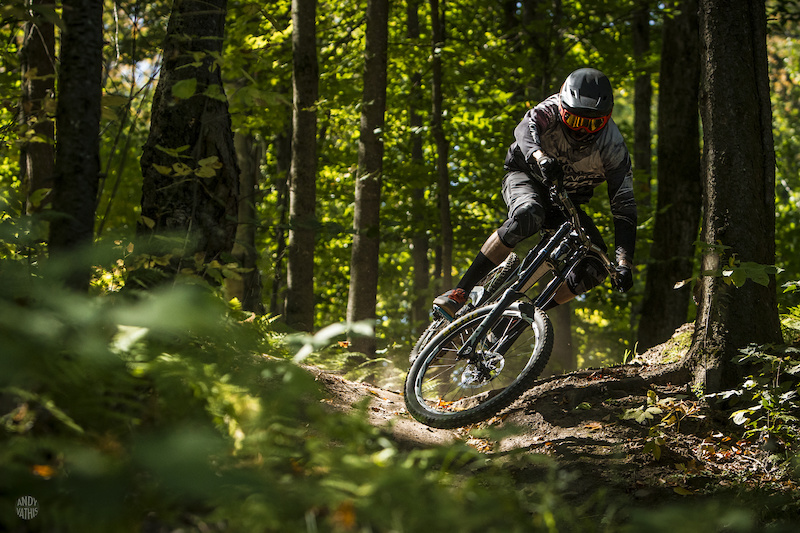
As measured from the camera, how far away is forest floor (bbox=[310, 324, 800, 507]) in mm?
3402

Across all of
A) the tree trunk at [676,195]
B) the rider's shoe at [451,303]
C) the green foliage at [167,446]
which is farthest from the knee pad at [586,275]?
the tree trunk at [676,195]

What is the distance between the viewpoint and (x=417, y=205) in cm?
1292

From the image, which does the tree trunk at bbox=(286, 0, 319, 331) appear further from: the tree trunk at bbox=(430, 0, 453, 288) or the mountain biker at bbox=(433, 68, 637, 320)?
the tree trunk at bbox=(430, 0, 453, 288)

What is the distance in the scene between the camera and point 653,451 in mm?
3713

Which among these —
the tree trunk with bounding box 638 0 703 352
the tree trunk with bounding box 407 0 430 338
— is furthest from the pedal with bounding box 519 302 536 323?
the tree trunk with bounding box 407 0 430 338

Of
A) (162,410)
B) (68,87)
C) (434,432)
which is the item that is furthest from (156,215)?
(434,432)

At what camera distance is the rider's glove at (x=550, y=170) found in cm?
429

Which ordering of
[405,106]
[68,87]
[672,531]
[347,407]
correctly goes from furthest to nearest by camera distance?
[405,106]
[347,407]
[68,87]
[672,531]

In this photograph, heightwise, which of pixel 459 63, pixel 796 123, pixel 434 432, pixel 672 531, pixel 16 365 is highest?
pixel 796 123

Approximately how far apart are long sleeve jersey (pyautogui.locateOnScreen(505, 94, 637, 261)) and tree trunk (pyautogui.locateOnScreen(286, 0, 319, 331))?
3.03 metres

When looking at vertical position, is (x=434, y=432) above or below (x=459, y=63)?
below

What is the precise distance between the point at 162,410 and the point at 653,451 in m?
3.06

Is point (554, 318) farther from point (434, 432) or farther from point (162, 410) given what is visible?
point (162, 410)

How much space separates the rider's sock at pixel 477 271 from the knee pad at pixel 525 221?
42cm
